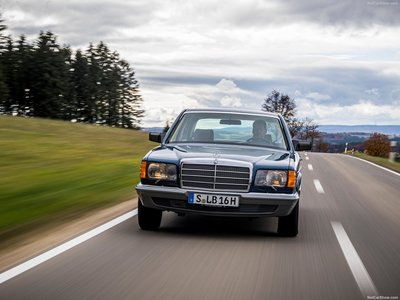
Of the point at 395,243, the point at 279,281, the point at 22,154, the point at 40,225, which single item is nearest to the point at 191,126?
the point at 40,225

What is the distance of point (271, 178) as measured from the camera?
627cm

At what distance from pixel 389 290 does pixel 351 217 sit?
13.4 feet

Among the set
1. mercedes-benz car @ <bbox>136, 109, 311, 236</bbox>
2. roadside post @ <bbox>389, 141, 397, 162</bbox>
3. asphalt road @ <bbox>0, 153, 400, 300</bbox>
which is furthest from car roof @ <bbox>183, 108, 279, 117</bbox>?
roadside post @ <bbox>389, 141, 397, 162</bbox>

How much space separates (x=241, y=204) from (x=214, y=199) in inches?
12.0

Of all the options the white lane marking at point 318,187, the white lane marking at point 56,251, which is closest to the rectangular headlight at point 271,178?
the white lane marking at point 56,251

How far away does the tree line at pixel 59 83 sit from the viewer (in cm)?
8375

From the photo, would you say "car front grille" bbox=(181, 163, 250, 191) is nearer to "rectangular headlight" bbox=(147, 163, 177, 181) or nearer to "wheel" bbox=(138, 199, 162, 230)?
"rectangular headlight" bbox=(147, 163, 177, 181)

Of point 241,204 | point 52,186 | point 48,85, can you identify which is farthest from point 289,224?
point 48,85

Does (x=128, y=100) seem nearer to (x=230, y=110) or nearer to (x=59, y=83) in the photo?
(x=59, y=83)

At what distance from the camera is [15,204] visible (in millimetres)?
8734

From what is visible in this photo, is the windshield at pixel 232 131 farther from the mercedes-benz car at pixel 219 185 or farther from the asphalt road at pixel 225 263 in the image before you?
the asphalt road at pixel 225 263

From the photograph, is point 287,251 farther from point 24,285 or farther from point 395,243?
point 24,285

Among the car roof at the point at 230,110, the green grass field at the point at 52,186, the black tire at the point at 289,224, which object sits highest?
the car roof at the point at 230,110

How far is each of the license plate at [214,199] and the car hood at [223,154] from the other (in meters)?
0.44
